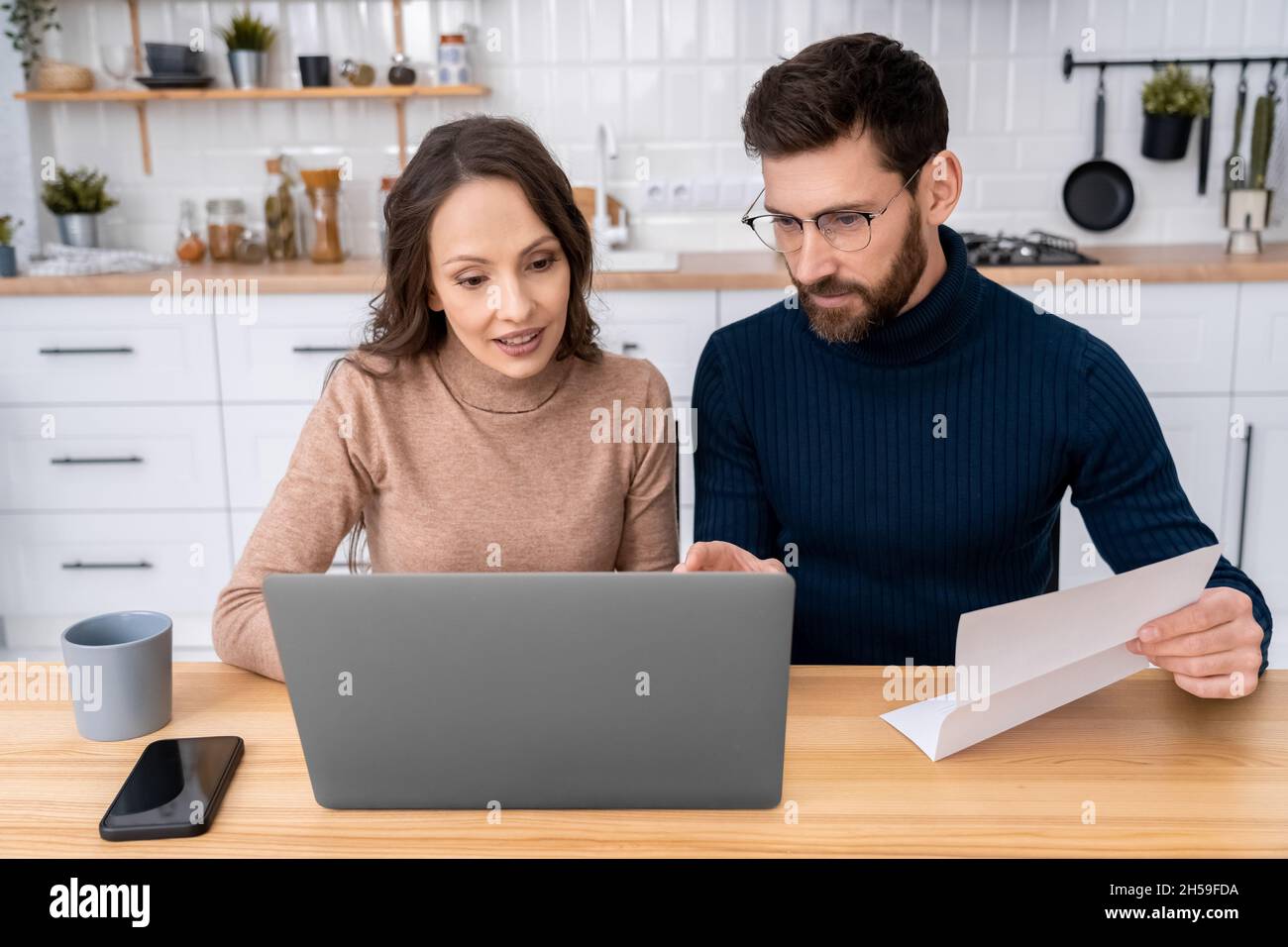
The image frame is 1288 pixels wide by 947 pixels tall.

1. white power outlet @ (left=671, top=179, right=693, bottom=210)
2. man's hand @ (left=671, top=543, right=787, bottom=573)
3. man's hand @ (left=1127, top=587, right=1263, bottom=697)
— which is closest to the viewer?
man's hand @ (left=1127, top=587, right=1263, bottom=697)

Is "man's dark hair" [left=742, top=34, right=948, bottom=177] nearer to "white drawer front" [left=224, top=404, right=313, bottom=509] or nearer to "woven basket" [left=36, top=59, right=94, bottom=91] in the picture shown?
"white drawer front" [left=224, top=404, right=313, bottom=509]

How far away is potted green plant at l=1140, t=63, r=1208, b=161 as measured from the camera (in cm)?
314

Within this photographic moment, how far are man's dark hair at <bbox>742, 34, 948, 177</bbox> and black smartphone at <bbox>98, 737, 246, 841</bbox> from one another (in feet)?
2.93

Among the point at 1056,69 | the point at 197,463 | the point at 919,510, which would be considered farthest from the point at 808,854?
the point at 1056,69

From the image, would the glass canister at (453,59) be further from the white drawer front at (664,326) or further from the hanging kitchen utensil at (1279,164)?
the hanging kitchen utensil at (1279,164)

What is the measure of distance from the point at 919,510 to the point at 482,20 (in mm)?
2302

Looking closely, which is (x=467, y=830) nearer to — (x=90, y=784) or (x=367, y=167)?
(x=90, y=784)

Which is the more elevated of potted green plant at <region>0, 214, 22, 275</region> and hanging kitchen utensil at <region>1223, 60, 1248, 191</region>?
hanging kitchen utensil at <region>1223, 60, 1248, 191</region>

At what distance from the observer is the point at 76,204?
10.7 feet

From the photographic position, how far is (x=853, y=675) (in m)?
1.20

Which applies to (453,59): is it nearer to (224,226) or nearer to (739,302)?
(224,226)

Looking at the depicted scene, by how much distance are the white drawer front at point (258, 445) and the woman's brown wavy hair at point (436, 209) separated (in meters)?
1.44

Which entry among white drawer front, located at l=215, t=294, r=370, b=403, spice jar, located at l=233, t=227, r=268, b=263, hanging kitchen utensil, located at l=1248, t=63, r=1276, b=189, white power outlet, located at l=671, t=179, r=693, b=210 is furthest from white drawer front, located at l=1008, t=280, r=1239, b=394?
spice jar, located at l=233, t=227, r=268, b=263

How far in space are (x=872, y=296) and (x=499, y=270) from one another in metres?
0.44
